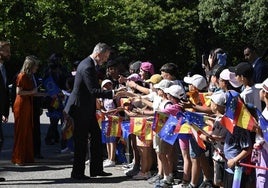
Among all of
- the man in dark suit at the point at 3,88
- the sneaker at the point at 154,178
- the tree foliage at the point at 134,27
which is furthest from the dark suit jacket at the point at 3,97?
the tree foliage at the point at 134,27

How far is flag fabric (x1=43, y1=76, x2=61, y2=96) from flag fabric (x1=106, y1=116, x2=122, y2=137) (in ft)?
9.03

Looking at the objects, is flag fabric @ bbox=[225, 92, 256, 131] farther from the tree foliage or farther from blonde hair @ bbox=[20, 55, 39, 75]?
the tree foliage

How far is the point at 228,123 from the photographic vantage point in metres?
5.64

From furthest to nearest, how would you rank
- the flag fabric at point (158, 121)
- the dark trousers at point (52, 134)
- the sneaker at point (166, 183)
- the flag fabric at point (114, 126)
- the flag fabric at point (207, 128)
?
the dark trousers at point (52, 134) → the flag fabric at point (114, 126) → the sneaker at point (166, 183) → the flag fabric at point (158, 121) → the flag fabric at point (207, 128)

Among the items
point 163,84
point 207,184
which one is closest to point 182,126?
point 163,84

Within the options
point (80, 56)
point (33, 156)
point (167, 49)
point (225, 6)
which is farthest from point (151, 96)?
point (167, 49)

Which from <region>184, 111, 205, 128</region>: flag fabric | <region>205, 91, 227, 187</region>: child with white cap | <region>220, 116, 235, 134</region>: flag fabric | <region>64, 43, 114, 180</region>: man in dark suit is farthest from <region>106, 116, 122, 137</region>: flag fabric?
<region>220, 116, 235, 134</region>: flag fabric

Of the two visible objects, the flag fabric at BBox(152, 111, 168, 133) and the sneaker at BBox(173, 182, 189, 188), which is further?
the sneaker at BBox(173, 182, 189, 188)

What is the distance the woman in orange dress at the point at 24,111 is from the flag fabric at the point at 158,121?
3468 mm

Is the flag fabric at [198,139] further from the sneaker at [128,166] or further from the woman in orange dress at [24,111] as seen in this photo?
the woman in orange dress at [24,111]

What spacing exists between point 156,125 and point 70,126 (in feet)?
12.9

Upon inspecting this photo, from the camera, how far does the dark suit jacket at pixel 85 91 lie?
8.84 meters

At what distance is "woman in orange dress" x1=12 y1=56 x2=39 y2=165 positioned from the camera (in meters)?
10.6

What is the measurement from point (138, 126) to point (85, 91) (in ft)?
3.28
